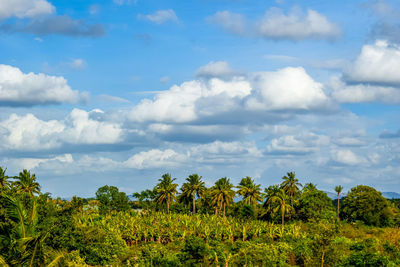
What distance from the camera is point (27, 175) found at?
297ft

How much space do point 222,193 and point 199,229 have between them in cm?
2340

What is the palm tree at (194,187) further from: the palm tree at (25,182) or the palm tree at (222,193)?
the palm tree at (25,182)

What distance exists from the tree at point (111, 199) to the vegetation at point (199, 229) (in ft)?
1.05

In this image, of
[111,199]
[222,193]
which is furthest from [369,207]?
[111,199]

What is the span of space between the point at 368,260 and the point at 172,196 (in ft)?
248

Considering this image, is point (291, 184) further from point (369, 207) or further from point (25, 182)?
point (25, 182)

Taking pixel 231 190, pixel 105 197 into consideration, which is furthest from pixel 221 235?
pixel 105 197

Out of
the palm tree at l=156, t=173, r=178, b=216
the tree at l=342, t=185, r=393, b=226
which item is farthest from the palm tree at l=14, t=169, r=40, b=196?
the tree at l=342, t=185, r=393, b=226

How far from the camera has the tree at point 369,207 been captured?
112562 mm

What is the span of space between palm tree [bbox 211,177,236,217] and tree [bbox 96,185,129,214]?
108ft

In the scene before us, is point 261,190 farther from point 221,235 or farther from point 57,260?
point 57,260

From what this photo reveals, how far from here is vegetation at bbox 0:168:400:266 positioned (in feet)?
106

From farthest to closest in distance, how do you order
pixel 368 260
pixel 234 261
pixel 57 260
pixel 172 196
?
pixel 172 196 < pixel 234 261 < pixel 368 260 < pixel 57 260

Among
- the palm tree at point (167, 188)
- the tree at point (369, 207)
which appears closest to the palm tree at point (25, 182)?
the palm tree at point (167, 188)
